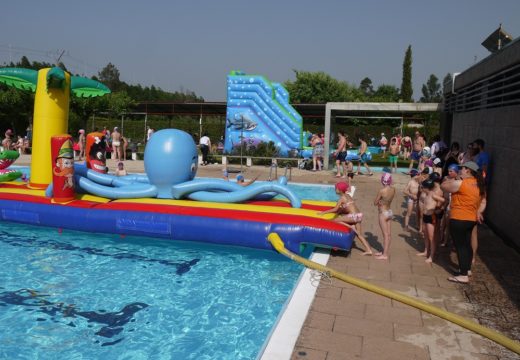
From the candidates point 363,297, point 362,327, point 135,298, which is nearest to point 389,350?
point 362,327

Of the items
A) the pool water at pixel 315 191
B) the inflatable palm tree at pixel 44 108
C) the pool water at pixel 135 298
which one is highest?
the inflatable palm tree at pixel 44 108

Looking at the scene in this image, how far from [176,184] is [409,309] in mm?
4612

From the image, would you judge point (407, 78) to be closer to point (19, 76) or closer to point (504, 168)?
point (504, 168)

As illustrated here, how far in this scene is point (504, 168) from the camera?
23.0 ft

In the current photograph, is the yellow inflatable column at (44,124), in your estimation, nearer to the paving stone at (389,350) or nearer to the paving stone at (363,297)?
Answer: the paving stone at (363,297)

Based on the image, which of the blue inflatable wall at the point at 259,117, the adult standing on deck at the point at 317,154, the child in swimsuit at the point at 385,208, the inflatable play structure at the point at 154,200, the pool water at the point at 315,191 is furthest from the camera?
the blue inflatable wall at the point at 259,117

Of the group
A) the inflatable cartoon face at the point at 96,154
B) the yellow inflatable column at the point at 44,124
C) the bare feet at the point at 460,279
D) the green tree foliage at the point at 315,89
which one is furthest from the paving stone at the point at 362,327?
the green tree foliage at the point at 315,89

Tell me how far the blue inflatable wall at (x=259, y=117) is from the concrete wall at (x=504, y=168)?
9.61 meters

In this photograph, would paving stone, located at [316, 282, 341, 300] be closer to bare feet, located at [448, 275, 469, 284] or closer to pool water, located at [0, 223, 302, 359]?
pool water, located at [0, 223, 302, 359]

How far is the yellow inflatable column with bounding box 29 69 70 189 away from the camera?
8.16 m

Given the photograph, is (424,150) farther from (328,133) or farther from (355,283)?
(355,283)

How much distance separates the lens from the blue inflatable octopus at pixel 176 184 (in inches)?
287

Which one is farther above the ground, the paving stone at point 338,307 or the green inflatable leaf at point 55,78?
the green inflatable leaf at point 55,78

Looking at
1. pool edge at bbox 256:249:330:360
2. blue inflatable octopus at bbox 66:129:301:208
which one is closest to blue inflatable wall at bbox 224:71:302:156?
blue inflatable octopus at bbox 66:129:301:208
